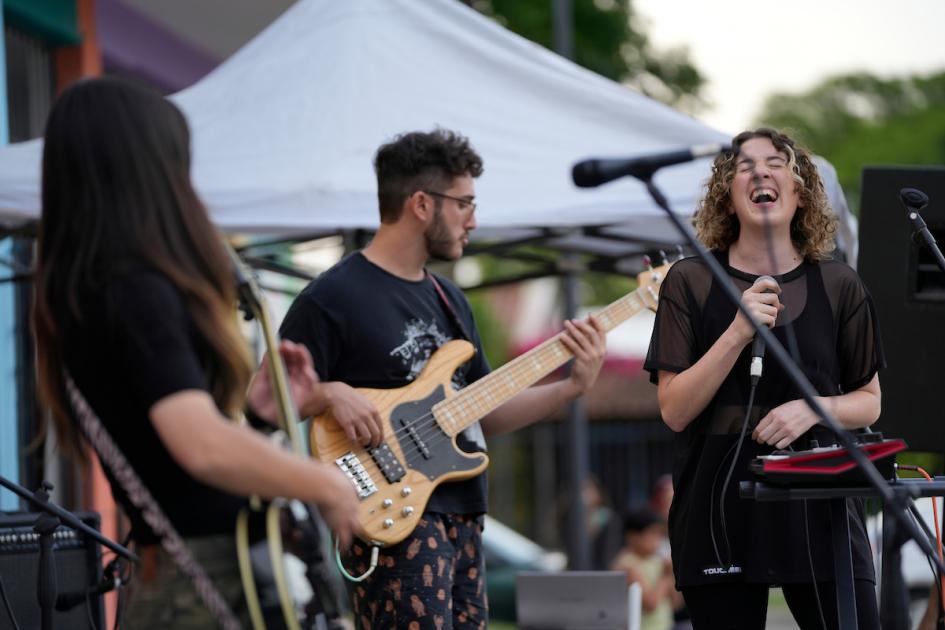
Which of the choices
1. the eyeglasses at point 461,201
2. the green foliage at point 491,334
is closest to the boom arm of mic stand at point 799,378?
the eyeglasses at point 461,201

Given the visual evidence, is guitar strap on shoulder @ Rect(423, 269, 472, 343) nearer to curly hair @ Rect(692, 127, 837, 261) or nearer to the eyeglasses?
the eyeglasses

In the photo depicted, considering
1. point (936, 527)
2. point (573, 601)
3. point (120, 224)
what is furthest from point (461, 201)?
point (120, 224)

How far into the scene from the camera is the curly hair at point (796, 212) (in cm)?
388

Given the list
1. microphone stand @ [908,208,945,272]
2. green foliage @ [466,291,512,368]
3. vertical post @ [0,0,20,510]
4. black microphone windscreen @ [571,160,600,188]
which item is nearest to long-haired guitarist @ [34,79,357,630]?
black microphone windscreen @ [571,160,600,188]

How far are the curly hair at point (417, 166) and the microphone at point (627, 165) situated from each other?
1594 millimetres

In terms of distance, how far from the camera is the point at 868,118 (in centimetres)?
4319

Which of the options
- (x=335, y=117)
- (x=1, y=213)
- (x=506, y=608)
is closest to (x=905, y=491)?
(x=335, y=117)

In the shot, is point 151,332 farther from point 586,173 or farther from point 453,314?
point 453,314

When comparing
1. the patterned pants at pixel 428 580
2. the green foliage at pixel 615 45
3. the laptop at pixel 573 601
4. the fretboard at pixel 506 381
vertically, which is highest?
the green foliage at pixel 615 45

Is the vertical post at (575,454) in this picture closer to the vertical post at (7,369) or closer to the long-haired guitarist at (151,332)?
the vertical post at (7,369)

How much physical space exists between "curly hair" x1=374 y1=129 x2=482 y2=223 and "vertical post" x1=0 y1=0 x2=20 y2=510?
312 cm

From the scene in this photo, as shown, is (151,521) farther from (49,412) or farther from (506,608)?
(506,608)

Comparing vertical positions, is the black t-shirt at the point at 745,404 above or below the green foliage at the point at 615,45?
below

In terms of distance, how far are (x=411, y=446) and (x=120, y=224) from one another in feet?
6.44
